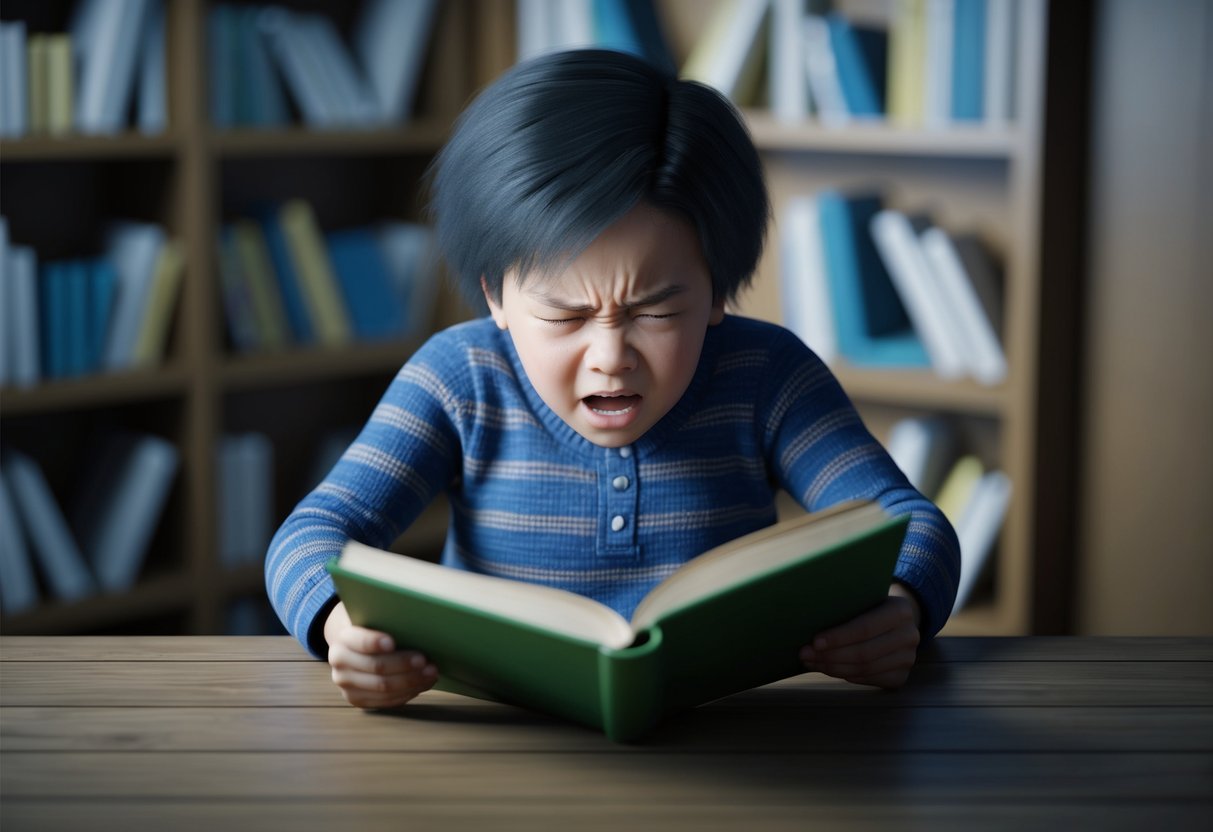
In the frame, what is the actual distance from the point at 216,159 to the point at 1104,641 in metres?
2.04

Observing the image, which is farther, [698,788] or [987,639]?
[987,639]

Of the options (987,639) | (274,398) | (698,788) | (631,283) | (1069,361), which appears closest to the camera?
(698,788)

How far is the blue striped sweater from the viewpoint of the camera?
1323 millimetres

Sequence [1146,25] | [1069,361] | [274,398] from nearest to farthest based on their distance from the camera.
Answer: [1146,25]
[1069,361]
[274,398]

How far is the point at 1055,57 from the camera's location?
2422 millimetres

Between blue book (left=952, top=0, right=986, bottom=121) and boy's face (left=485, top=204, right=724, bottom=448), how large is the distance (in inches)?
57.4

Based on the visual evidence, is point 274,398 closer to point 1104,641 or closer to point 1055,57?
point 1055,57

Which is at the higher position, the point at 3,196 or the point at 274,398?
the point at 3,196

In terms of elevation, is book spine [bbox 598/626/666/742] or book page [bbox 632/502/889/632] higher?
book page [bbox 632/502/889/632]

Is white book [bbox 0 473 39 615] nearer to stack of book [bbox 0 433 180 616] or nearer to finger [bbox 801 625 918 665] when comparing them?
stack of book [bbox 0 433 180 616]

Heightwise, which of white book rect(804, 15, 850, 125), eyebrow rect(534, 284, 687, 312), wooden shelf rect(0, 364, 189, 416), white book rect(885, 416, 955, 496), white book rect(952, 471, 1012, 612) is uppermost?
white book rect(804, 15, 850, 125)

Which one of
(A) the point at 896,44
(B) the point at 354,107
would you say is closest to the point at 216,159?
(B) the point at 354,107

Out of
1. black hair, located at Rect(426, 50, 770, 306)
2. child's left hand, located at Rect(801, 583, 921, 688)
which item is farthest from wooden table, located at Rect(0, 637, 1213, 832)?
black hair, located at Rect(426, 50, 770, 306)

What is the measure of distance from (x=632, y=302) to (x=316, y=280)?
5.81 feet
